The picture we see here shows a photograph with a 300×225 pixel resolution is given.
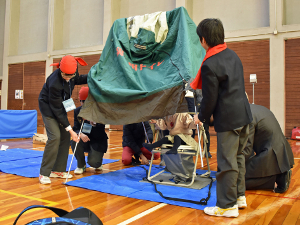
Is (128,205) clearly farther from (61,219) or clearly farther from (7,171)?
(7,171)

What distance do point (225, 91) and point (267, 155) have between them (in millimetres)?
925

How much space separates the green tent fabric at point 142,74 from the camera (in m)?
2.58

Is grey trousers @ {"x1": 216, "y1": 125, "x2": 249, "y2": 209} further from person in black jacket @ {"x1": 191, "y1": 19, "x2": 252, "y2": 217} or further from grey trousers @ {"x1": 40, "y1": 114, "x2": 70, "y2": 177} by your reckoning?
grey trousers @ {"x1": 40, "y1": 114, "x2": 70, "y2": 177}

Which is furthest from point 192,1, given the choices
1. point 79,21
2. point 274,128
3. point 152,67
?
point 274,128

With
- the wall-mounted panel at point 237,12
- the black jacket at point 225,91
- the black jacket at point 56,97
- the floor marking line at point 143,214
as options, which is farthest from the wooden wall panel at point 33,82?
the black jacket at point 225,91

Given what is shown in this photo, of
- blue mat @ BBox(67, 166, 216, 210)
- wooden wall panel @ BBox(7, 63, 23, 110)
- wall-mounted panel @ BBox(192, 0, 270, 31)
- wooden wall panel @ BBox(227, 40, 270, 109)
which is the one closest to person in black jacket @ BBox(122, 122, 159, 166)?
blue mat @ BBox(67, 166, 216, 210)

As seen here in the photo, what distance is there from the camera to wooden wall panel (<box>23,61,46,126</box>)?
12.4 meters

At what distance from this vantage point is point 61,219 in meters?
1.07

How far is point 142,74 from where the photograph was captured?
2.86m

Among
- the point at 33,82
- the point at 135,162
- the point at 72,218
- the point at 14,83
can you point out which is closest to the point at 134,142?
the point at 135,162

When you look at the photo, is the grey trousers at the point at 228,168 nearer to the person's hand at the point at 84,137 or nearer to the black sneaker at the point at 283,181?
the black sneaker at the point at 283,181

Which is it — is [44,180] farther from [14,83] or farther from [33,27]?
[14,83]

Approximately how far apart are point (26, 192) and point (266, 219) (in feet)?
6.80

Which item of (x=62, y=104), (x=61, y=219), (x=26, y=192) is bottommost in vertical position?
(x=26, y=192)
